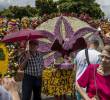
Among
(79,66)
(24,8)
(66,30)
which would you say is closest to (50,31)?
(66,30)

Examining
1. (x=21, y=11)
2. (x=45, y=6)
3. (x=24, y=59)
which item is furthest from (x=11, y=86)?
(x=21, y=11)

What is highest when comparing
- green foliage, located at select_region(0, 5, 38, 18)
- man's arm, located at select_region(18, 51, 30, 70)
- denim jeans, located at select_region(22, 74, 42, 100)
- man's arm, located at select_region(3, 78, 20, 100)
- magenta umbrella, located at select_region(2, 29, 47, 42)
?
green foliage, located at select_region(0, 5, 38, 18)

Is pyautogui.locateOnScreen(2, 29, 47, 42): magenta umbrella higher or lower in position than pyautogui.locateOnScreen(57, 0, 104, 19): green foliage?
lower

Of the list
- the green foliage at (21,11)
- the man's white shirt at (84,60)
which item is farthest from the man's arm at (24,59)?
the green foliage at (21,11)

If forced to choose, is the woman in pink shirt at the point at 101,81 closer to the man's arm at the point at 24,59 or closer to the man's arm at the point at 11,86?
the man's arm at the point at 11,86

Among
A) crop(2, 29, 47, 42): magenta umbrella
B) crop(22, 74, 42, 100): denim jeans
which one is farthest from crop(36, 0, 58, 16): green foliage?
crop(22, 74, 42, 100): denim jeans

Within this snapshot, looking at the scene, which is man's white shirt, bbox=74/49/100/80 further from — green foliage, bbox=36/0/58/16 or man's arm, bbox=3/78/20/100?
green foliage, bbox=36/0/58/16

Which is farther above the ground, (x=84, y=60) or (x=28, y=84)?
(x=84, y=60)

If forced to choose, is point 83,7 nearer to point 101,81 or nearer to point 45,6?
point 45,6

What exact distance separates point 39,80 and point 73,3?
67257 mm

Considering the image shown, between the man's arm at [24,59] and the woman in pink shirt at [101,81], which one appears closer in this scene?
the woman in pink shirt at [101,81]

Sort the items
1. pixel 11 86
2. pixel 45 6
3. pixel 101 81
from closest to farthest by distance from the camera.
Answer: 1. pixel 11 86
2. pixel 101 81
3. pixel 45 6

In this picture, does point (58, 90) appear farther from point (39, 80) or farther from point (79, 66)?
point (79, 66)

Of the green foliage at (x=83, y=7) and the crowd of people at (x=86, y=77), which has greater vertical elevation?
the green foliage at (x=83, y=7)
